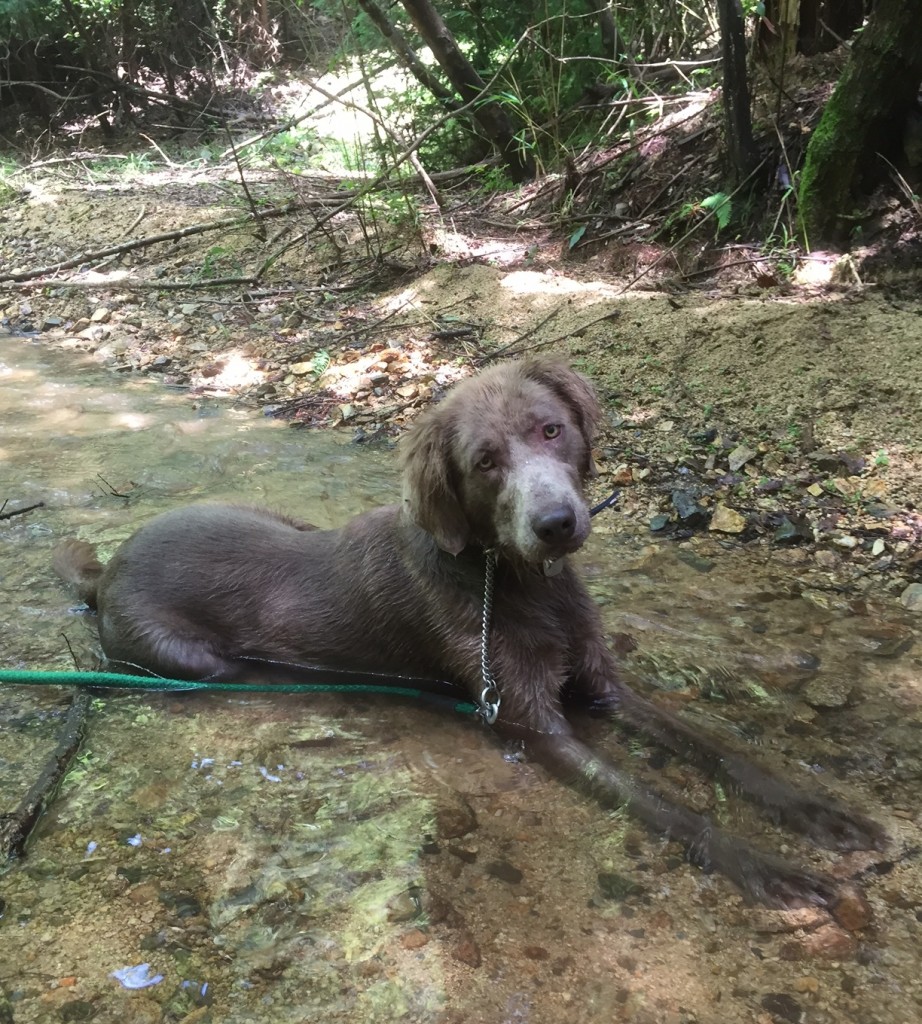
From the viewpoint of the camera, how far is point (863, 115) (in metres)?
5.50

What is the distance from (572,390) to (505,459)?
0.55 meters

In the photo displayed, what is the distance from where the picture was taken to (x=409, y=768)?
3.05 meters

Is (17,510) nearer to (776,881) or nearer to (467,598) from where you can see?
(467,598)

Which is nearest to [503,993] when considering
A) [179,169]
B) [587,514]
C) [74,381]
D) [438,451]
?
[587,514]

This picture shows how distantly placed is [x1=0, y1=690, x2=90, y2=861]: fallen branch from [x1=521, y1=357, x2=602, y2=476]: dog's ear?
222 centimetres

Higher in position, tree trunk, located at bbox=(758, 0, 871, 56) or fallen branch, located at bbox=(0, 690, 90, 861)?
tree trunk, located at bbox=(758, 0, 871, 56)

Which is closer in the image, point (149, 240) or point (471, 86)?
point (471, 86)

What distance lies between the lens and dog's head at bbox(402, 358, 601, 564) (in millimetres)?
2918

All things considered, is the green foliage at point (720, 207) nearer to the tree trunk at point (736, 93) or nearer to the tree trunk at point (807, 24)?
the tree trunk at point (736, 93)

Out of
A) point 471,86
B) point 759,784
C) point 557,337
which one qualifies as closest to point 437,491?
point 759,784

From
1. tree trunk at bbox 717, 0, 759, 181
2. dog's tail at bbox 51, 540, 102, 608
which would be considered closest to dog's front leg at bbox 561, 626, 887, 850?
dog's tail at bbox 51, 540, 102, 608

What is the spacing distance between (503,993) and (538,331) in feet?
17.5

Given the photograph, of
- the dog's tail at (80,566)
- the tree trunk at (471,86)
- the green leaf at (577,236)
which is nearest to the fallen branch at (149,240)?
the tree trunk at (471,86)

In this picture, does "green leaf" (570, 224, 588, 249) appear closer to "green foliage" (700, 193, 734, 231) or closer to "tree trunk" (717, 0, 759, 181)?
"green foliage" (700, 193, 734, 231)
